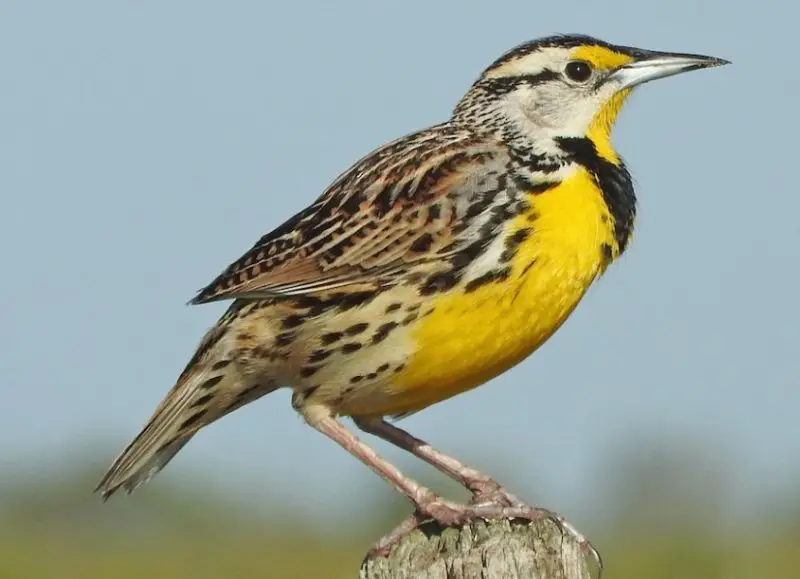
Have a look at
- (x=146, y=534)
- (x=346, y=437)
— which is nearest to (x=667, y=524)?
(x=146, y=534)

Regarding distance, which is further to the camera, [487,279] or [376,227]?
[376,227]

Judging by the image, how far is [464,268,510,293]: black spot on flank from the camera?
4781 millimetres

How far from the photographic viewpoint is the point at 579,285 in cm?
486

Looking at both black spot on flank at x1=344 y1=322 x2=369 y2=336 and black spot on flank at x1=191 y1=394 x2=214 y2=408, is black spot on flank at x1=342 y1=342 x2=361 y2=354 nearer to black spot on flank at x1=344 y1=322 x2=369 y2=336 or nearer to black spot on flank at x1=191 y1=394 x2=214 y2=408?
black spot on flank at x1=344 y1=322 x2=369 y2=336

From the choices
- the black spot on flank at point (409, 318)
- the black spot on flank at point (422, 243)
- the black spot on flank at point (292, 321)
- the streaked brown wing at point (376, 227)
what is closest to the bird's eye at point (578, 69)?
the streaked brown wing at point (376, 227)

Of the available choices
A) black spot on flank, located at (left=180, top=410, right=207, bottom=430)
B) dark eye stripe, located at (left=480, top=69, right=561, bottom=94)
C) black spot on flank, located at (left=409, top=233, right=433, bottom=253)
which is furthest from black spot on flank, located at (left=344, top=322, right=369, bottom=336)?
dark eye stripe, located at (left=480, top=69, right=561, bottom=94)

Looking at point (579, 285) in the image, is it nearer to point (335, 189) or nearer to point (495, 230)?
point (495, 230)

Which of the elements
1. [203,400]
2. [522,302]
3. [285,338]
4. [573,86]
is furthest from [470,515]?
[573,86]

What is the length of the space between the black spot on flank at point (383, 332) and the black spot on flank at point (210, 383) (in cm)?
47

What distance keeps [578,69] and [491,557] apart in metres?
1.70

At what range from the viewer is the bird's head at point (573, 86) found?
522 centimetres

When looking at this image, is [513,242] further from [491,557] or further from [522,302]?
[491,557]

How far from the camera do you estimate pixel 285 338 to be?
5.02 metres

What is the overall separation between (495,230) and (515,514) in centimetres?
82
